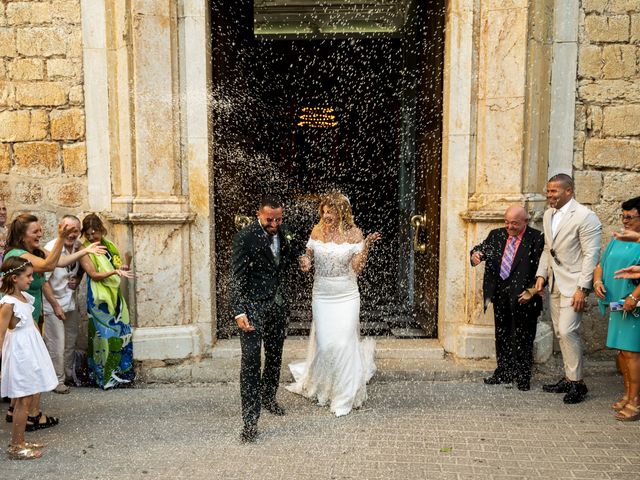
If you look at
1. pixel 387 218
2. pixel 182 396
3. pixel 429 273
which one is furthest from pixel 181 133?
pixel 387 218

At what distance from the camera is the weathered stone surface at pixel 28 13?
245 inches

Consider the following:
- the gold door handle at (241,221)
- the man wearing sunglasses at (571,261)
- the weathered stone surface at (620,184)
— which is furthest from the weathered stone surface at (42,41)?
the weathered stone surface at (620,184)

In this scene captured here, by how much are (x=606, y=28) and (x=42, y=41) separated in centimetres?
575

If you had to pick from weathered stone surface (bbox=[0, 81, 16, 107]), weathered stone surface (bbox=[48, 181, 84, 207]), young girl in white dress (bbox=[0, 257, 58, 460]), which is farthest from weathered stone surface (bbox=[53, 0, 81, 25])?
young girl in white dress (bbox=[0, 257, 58, 460])

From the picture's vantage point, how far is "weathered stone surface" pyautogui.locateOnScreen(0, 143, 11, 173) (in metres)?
6.38

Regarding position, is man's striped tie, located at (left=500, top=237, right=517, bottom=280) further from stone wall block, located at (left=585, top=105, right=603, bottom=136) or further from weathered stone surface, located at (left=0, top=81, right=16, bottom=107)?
weathered stone surface, located at (left=0, top=81, right=16, bottom=107)

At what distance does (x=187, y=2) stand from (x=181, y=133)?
4.32 ft

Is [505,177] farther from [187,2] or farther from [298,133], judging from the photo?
[298,133]

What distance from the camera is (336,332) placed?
215 inches

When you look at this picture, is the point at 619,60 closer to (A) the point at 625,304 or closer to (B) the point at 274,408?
(A) the point at 625,304

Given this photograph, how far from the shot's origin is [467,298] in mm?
6301

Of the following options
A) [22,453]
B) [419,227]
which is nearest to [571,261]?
[419,227]

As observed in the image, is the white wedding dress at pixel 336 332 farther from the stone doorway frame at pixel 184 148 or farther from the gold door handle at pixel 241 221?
the gold door handle at pixel 241 221

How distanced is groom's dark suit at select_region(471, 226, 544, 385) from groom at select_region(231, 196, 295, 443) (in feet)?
6.74
